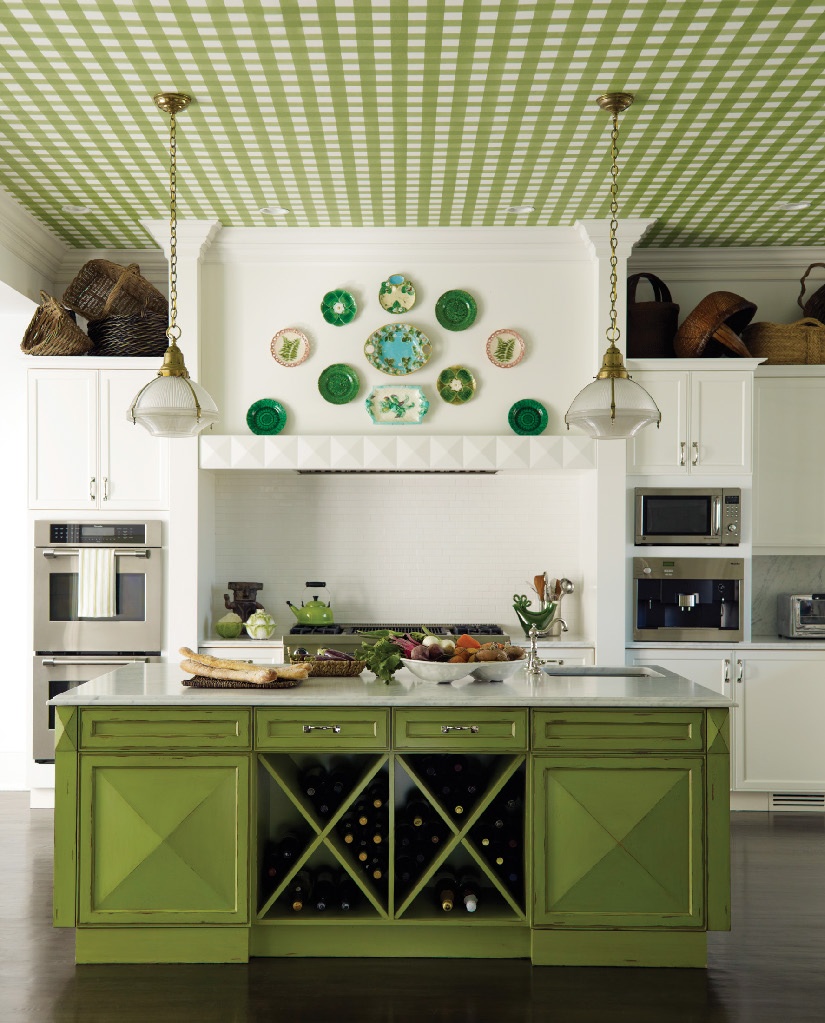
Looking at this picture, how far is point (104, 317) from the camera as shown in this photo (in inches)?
213

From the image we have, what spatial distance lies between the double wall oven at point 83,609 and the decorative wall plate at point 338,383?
1252mm

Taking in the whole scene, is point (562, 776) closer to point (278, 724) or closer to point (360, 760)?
point (360, 760)

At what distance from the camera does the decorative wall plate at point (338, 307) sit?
18.1ft

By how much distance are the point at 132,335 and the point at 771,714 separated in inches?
167

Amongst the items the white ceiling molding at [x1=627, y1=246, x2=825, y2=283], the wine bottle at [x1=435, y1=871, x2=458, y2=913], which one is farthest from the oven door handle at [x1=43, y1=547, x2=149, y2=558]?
the white ceiling molding at [x1=627, y1=246, x2=825, y2=283]

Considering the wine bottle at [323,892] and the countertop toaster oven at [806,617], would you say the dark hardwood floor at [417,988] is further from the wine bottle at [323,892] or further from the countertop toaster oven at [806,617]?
the countertop toaster oven at [806,617]

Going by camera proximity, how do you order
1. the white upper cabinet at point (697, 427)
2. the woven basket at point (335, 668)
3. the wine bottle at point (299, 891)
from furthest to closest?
1. the white upper cabinet at point (697, 427)
2. the woven basket at point (335, 668)
3. the wine bottle at point (299, 891)

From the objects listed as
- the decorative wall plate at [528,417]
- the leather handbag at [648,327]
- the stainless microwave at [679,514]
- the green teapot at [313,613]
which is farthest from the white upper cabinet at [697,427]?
the green teapot at [313,613]

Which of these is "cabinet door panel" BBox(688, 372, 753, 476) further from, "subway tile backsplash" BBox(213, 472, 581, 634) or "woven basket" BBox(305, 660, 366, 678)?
"woven basket" BBox(305, 660, 366, 678)

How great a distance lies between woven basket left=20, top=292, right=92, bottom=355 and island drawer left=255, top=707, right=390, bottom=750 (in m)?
2.97

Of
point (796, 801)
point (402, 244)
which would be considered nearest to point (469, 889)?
point (796, 801)

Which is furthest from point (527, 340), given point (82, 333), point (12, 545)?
point (12, 545)

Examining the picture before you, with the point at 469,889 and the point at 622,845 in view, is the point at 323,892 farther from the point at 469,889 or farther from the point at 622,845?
the point at 622,845

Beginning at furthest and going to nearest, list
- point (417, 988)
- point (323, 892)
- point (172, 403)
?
point (172, 403) → point (323, 892) → point (417, 988)
